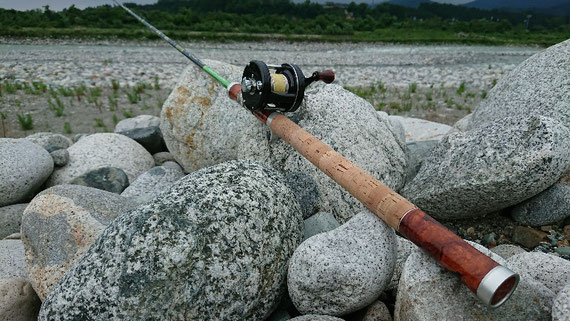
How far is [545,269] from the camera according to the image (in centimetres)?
277

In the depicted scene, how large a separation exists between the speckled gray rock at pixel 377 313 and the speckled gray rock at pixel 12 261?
271cm

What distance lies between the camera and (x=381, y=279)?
2760mm

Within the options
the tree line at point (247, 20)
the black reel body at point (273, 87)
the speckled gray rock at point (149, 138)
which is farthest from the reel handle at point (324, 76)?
the tree line at point (247, 20)

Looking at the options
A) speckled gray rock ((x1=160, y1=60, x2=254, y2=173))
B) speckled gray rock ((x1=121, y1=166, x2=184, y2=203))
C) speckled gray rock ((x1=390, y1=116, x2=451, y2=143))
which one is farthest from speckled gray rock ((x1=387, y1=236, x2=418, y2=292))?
speckled gray rock ((x1=390, y1=116, x2=451, y2=143))

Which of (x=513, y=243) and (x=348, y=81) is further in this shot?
(x=348, y=81)

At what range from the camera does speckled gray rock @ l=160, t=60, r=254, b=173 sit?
5.33 m

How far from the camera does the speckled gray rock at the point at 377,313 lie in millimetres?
2805

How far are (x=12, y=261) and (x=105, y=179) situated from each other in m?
1.66

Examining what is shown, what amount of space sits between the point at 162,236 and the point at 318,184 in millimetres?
1710

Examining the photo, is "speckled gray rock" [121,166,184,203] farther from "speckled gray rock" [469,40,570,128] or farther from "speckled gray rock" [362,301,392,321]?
"speckled gray rock" [469,40,570,128]

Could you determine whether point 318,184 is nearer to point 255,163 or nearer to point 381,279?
point 255,163

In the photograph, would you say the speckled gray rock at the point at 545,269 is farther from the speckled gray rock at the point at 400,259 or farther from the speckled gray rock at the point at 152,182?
the speckled gray rock at the point at 152,182

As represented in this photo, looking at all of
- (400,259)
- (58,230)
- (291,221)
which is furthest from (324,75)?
(58,230)

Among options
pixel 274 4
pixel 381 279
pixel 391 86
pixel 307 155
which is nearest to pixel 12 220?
pixel 307 155
